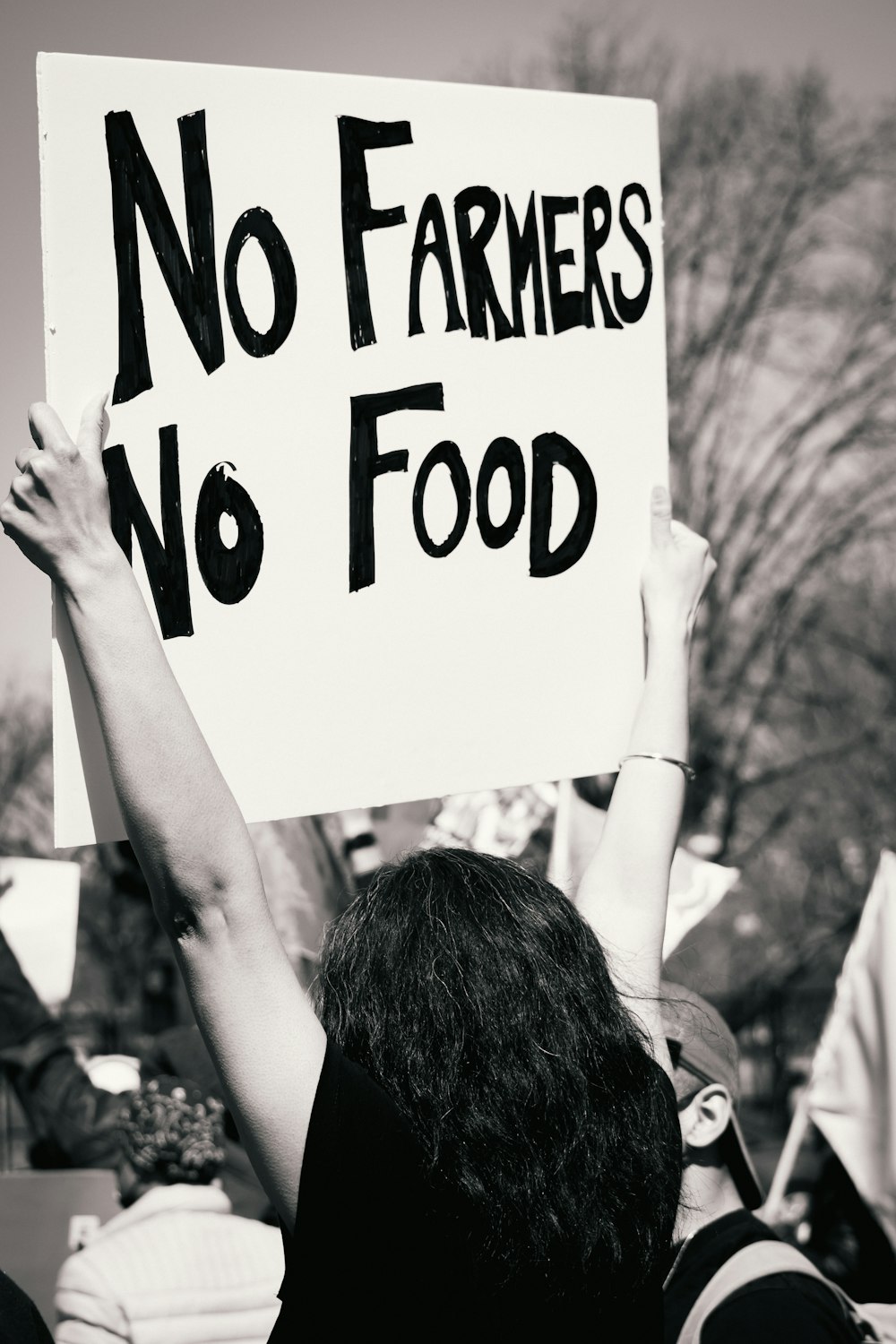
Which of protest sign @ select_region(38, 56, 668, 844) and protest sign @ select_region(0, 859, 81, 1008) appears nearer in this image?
protest sign @ select_region(38, 56, 668, 844)

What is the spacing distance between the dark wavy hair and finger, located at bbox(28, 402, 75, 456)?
21.5 inches

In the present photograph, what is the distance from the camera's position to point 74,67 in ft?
5.01

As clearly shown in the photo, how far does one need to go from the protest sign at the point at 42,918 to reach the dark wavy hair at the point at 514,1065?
337 centimetres

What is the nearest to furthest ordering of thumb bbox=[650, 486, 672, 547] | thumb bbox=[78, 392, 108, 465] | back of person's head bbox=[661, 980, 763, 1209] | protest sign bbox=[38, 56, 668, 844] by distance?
thumb bbox=[78, 392, 108, 465] → protest sign bbox=[38, 56, 668, 844] → thumb bbox=[650, 486, 672, 547] → back of person's head bbox=[661, 980, 763, 1209]

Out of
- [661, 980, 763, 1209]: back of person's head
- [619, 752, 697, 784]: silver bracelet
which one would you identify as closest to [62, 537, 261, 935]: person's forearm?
[619, 752, 697, 784]: silver bracelet

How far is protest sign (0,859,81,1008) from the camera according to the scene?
452 centimetres

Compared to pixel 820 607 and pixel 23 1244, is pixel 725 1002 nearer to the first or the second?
pixel 820 607

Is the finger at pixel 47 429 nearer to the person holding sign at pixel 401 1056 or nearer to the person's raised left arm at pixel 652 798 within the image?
the person holding sign at pixel 401 1056

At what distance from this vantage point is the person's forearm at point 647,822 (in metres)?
1.67

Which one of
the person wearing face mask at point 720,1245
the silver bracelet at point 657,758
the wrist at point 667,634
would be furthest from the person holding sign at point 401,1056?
the wrist at point 667,634

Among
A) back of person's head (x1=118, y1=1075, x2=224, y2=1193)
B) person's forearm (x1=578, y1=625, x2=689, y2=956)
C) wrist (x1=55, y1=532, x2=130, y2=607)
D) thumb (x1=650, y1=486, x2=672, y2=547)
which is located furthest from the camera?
back of person's head (x1=118, y1=1075, x2=224, y2=1193)

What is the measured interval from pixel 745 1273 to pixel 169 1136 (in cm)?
141

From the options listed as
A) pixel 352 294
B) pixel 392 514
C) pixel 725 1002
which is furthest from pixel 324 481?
pixel 725 1002

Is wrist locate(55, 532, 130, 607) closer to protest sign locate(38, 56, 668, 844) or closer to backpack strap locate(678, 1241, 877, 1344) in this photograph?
protest sign locate(38, 56, 668, 844)
